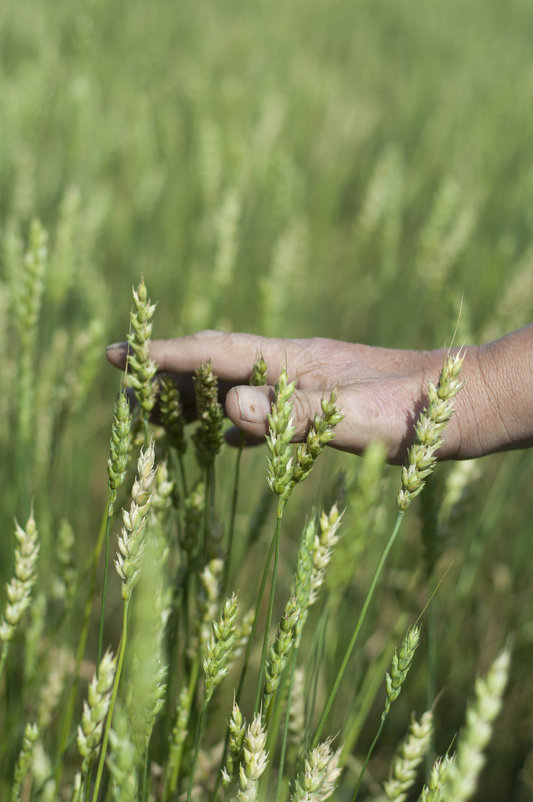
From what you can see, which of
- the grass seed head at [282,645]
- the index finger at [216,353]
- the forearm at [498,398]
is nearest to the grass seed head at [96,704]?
the grass seed head at [282,645]

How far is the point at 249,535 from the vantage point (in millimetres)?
1163

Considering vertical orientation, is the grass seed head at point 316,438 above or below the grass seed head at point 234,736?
above

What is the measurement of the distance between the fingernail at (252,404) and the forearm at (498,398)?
1.20ft

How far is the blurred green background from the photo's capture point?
1.65 metres

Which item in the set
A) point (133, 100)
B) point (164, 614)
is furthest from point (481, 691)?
point (133, 100)

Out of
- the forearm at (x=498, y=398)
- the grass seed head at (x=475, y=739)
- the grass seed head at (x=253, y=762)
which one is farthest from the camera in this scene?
the forearm at (x=498, y=398)

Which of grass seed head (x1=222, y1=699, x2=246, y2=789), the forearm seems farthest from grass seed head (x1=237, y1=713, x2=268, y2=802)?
the forearm

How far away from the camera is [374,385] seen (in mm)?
1028

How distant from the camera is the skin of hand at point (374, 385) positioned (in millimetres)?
978

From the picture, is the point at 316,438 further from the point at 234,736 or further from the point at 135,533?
the point at 234,736

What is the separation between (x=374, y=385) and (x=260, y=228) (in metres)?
1.82

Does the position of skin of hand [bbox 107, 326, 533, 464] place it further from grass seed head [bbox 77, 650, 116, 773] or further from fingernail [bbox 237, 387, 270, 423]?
grass seed head [bbox 77, 650, 116, 773]

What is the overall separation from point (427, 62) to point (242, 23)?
65.2 inches

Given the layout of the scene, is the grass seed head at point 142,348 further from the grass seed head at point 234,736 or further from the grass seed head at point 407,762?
the grass seed head at point 407,762
